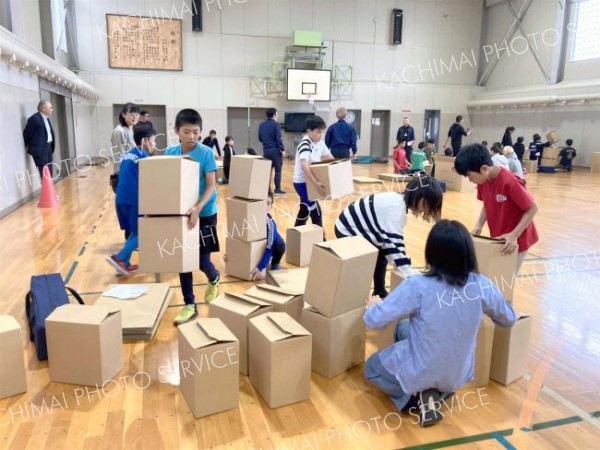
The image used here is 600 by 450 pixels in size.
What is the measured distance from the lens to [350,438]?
6.08ft

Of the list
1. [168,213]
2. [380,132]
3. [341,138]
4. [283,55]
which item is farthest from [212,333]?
[380,132]

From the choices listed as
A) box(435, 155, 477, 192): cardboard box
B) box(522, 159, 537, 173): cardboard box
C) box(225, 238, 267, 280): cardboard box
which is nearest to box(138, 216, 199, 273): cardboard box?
box(225, 238, 267, 280): cardboard box

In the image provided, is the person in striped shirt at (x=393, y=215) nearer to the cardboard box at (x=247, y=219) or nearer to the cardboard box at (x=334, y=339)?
the cardboard box at (x=334, y=339)

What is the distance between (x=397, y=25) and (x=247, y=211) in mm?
14054

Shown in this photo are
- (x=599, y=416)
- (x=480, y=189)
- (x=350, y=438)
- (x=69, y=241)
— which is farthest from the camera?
(x=69, y=241)

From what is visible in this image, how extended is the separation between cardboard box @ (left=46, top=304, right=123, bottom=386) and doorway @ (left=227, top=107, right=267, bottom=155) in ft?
43.2

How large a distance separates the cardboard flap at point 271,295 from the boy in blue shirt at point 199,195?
0.52 metres

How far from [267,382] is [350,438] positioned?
41 cm

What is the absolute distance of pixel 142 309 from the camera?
2824 mm

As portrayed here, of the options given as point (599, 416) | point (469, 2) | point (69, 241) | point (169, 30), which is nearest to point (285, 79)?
point (169, 30)

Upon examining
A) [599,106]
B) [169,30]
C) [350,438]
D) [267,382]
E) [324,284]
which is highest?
[169,30]

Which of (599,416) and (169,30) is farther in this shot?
(169,30)

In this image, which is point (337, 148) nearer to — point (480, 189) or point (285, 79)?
point (480, 189)

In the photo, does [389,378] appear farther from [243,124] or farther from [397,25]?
[397,25]
